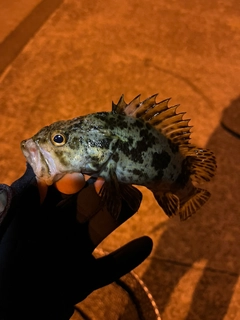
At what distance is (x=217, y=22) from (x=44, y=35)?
0.69 metres

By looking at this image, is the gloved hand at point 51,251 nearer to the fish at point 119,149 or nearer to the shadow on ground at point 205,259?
the fish at point 119,149

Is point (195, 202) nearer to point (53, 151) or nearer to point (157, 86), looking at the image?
point (53, 151)

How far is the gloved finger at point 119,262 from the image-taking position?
0.84m

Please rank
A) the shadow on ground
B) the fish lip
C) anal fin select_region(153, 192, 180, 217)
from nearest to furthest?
the fish lip < anal fin select_region(153, 192, 180, 217) < the shadow on ground

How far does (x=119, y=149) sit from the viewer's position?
0.68 m

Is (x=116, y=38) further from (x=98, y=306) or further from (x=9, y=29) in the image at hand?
(x=98, y=306)

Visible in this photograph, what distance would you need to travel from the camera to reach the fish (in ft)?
2.17

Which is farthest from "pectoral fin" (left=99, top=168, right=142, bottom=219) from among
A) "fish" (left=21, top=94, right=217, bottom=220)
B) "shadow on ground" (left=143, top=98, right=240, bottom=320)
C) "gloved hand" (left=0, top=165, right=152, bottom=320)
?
"shadow on ground" (left=143, top=98, right=240, bottom=320)

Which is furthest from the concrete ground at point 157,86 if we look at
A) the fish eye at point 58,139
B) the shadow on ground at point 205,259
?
the fish eye at point 58,139

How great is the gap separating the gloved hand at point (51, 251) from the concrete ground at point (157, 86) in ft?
1.11

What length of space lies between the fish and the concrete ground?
0.53 metres

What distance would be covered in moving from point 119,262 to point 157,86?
0.86 metres

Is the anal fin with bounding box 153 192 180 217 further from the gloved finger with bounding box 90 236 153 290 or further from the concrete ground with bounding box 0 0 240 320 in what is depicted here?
the concrete ground with bounding box 0 0 240 320

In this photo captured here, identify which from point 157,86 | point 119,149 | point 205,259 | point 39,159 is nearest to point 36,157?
point 39,159
